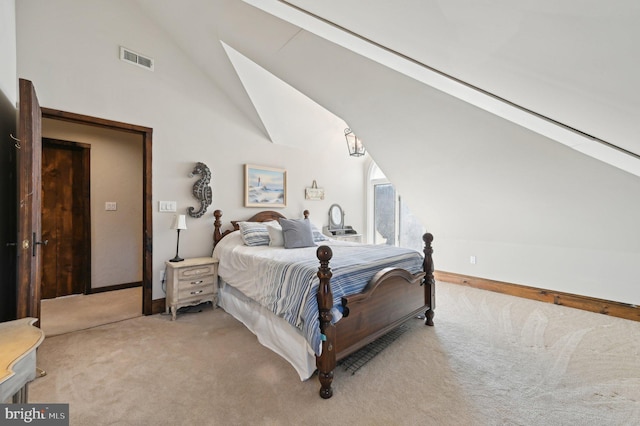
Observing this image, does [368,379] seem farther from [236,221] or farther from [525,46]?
[236,221]

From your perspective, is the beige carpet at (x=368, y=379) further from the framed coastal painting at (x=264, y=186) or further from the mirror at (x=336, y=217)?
the mirror at (x=336, y=217)

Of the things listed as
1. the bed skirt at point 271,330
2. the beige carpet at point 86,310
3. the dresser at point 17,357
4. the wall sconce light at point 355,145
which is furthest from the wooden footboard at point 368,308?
the beige carpet at point 86,310

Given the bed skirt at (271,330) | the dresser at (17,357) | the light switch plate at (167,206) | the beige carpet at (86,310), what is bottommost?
the beige carpet at (86,310)

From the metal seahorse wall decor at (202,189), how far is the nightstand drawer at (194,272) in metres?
0.68

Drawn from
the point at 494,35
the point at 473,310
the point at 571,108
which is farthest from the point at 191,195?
the point at 473,310

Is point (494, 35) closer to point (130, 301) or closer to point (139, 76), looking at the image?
point (139, 76)

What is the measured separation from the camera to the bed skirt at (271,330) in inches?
72.7

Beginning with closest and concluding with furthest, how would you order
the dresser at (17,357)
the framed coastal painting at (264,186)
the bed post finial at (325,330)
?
the dresser at (17,357), the bed post finial at (325,330), the framed coastal painting at (264,186)

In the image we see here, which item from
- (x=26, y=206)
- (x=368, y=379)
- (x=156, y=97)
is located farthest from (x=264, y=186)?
(x=368, y=379)

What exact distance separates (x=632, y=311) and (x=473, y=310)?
5.21 feet

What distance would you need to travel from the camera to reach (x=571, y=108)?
1.35m

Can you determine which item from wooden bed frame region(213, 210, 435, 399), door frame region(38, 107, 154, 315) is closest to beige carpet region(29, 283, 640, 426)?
wooden bed frame region(213, 210, 435, 399)

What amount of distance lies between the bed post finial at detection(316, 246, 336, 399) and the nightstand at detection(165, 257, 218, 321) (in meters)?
1.85

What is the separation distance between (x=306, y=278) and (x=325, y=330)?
37 centimetres
